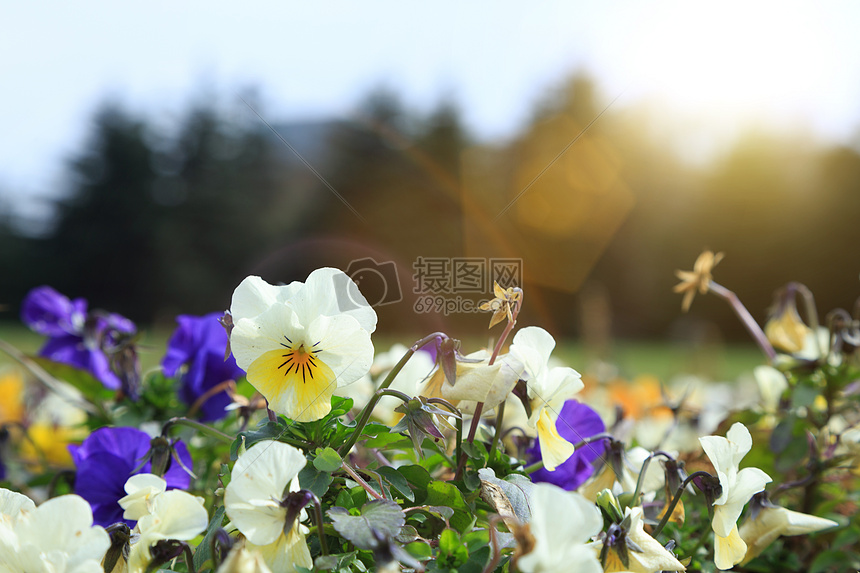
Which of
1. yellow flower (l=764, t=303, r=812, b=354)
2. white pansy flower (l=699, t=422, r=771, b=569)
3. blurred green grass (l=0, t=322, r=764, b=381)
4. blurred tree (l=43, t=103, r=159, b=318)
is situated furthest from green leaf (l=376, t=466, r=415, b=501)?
blurred tree (l=43, t=103, r=159, b=318)

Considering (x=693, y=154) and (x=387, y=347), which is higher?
(x=387, y=347)

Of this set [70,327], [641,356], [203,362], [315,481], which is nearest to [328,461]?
[315,481]

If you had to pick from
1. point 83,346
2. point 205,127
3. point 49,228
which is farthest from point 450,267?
point 49,228

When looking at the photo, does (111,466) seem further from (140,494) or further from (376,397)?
(376,397)

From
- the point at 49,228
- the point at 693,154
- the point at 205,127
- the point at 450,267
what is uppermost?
the point at 450,267

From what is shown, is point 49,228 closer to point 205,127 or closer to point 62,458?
point 205,127

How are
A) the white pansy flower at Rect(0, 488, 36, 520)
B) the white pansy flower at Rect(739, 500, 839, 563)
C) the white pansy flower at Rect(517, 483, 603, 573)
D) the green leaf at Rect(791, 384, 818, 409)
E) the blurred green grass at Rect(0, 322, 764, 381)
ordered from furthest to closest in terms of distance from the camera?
the blurred green grass at Rect(0, 322, 764, 381)
the green leaf at Rect(791, 384, 818, 409)
the white pansy flower at Rect(739, 500, 839, 563)
the white pansy flower at Rect(0, 488, 36, 520)
the white pansy flower at Rect(517, 483, 603, 573)

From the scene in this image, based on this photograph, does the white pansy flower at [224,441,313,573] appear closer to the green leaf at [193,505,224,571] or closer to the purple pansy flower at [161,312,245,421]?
the green leaf at [193,505,224,571]
